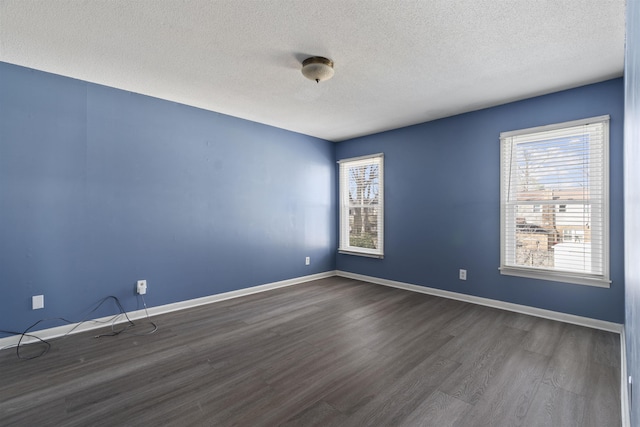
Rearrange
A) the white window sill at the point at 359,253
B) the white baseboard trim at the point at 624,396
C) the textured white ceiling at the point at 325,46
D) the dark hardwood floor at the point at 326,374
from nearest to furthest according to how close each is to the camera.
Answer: the white baseboard trim at the point at 624,396
the dark hardwood floor at the point at 326,374
the textured white ceiling at the point at 325,46
the white window sill at the point at 359,253

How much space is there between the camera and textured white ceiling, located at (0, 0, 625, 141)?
1.92m

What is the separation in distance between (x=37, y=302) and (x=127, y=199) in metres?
1.19

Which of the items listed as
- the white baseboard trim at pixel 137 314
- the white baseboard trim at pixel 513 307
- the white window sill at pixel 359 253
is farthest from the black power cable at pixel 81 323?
the white baseboard trim at pixel 513 307

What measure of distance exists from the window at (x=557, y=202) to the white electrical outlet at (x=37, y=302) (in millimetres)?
4815

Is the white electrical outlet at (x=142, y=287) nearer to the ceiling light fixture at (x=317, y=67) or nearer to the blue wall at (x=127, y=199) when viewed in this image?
the blue wall at (x=127, y=199)

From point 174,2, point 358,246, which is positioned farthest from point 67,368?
point 358,246

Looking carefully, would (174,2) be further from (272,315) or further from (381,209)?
(381,209)

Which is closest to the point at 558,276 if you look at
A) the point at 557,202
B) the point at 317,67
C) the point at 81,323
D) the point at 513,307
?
the point at 513,307

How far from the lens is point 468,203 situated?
3861mm

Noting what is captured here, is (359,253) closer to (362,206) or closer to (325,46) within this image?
(362,206)

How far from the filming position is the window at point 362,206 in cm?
491

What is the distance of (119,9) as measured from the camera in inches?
75.4

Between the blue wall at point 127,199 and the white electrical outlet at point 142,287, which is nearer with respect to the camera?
the blue wall at point 127,199

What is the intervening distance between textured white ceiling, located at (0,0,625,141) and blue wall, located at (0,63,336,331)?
0.32m
